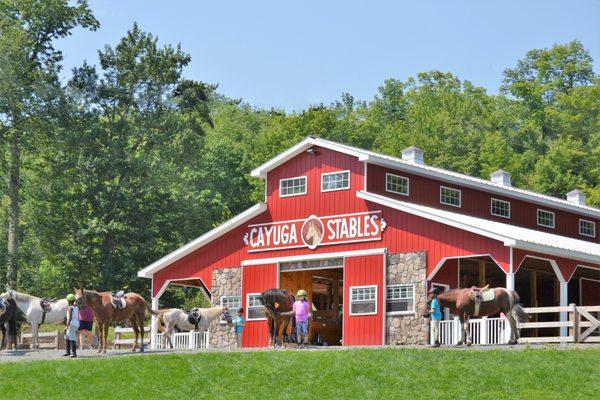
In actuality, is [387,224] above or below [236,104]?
below

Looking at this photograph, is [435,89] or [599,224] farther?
[435,89]

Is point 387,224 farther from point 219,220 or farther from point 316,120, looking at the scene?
point 316,120

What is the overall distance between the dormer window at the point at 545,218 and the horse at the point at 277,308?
48.2 feet

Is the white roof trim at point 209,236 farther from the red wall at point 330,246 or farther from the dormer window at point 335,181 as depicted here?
the dormer window at point 335,181

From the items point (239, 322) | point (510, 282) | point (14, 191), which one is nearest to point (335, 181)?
point (239, 322)

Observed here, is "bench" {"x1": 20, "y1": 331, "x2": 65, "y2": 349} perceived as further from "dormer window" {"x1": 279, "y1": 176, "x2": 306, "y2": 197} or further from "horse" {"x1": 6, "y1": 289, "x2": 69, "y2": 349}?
"dormer window" {"x1": 279, "y1": 176, "x2": 306, "y2": 197}

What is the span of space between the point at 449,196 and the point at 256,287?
7.45 m

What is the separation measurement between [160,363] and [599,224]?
2589 cm

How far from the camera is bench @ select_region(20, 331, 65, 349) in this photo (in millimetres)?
37375

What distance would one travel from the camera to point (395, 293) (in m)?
35.5

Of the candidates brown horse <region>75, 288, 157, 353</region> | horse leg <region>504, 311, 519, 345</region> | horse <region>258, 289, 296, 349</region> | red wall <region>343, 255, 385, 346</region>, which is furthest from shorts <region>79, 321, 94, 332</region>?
horse leg <region>504, 311, 519, 345</region>

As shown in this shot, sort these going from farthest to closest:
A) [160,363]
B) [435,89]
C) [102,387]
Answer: [435,89] < [160,363] < [102,387]

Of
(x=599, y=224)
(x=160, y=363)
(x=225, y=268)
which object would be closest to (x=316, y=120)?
(x=599, y=224)

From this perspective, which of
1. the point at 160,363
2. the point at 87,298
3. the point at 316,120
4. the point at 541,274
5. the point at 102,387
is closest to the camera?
the point at 102,387
